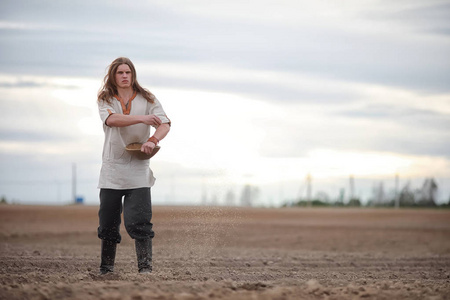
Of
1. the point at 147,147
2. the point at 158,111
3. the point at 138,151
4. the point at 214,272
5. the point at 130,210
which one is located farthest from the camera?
the point at 214,272

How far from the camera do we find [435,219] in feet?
98.0

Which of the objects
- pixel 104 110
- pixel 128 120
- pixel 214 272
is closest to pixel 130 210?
pixel 128 120

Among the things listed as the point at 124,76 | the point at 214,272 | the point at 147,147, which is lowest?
the point at 214,272

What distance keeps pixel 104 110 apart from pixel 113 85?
0.35 meters

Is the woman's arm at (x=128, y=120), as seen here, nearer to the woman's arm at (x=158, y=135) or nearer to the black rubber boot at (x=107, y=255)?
the woman's arm at (x=158, y=135)

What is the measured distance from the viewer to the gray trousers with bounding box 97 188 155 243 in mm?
6648

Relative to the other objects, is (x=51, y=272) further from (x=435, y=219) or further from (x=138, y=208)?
(x=435, y=219)

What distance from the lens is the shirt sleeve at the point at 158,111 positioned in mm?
6715

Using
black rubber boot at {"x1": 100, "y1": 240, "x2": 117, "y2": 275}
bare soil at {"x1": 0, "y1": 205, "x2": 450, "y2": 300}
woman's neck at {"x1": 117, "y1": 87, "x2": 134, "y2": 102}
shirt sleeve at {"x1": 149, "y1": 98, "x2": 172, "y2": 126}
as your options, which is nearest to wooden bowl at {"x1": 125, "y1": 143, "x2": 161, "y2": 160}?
shirt sleeve at {"x1": 149, "y1": 98, "x2": 172, "y2": 126}

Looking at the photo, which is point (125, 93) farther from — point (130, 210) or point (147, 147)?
point (130, 210)

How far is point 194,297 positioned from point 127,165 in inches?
92.4

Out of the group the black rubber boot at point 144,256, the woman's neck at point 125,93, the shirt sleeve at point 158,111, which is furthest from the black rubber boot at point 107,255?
the woman's neck at point 125,93

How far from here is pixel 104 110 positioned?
261 inches

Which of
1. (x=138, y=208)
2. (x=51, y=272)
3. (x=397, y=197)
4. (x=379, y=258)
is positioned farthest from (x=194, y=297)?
(x=397, y=197)
